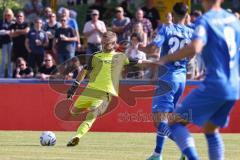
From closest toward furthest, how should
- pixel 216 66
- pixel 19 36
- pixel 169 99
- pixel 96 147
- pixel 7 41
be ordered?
pixel 216 66, pixel 169 99, pixel 96 147, pixel 19 36, pixel 7 41

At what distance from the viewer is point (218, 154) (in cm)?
959

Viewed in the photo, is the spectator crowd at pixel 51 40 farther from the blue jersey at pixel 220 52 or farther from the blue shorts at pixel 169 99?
the blue jersey at pixel 220 52

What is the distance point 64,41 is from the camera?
2102 centimetres

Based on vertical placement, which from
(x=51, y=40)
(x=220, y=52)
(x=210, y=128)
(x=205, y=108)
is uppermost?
(x=220, y=52)

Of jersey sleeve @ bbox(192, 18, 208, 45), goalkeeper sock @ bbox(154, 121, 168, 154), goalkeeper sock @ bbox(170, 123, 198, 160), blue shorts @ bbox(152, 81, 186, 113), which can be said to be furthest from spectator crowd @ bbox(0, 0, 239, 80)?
jersey sleeve @ bbox(192, 18, 208, 45)

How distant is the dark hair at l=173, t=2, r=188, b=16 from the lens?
11.9 meters

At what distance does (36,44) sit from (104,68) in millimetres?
6016

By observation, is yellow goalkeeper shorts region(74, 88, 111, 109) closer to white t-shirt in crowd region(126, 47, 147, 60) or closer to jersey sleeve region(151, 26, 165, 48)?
jersey sleeve region(151, 26, 165, 48)

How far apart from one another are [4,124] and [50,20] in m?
3.37

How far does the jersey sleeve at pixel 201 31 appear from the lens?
892 centimetres

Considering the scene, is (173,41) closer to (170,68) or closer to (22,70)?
(170,68)

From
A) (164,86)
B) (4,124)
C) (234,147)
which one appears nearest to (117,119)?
(4,124)

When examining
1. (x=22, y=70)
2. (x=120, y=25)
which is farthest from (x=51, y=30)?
(x=120, y=25)

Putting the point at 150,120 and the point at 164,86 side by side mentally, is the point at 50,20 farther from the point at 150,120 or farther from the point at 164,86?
the point at 164,86
